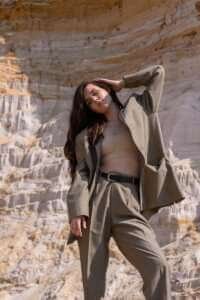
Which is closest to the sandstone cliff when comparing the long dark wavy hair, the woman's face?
the long dark wavy hair

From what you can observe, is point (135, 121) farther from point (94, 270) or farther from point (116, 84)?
point (94, 270)

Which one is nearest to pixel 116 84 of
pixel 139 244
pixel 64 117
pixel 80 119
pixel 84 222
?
pixel 80 119

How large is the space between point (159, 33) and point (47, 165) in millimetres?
3666

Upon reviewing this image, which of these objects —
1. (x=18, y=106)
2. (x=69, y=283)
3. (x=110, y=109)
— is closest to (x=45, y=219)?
(x=69, y=283)

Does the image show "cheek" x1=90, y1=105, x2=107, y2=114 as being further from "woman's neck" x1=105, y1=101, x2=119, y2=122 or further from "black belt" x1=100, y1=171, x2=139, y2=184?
"black belt" x1=100, y1=171, x2=139, y2=184

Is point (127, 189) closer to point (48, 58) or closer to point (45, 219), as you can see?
point (45, 219)

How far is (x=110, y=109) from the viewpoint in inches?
158

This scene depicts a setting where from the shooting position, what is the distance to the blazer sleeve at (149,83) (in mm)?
3998

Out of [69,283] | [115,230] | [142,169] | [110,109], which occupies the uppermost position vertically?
[110,109]

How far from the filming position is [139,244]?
363cm

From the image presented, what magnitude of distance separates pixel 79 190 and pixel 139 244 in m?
0.40

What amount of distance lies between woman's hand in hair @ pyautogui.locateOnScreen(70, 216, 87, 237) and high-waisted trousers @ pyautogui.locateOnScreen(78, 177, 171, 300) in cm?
3

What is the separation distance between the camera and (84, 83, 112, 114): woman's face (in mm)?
3982

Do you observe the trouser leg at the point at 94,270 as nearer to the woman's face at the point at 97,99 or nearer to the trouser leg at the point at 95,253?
the trouser leg at the point at 95,253
